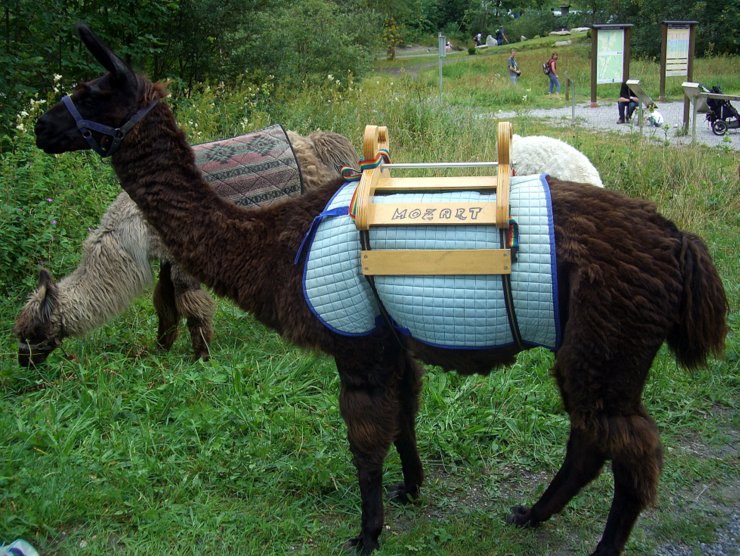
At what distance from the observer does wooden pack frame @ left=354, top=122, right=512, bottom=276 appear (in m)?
2.83

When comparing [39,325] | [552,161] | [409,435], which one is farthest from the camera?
[552,161]

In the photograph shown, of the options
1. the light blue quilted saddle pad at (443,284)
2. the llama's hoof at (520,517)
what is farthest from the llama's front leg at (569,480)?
the light blue quilted saddle pad at (443,284)

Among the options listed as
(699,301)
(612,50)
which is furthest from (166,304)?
(612,50)

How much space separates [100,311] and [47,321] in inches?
14.5

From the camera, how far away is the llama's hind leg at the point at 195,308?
17.6 ft

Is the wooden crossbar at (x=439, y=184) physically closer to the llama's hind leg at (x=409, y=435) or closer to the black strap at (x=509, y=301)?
the black strap at (x=509, y=301)

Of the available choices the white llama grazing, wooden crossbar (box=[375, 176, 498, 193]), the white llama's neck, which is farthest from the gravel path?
wooden crossbar (box=[375, 176, 498, 193])

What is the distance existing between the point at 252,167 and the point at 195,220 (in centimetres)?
225

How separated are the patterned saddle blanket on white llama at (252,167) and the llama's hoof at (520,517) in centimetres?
282

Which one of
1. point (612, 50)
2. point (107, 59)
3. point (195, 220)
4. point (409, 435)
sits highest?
point (107, 59)

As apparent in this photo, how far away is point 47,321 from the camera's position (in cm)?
500

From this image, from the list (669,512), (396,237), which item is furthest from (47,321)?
(669,512)

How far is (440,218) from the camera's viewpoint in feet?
9.62

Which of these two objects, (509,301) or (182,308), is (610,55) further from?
(509,301)
